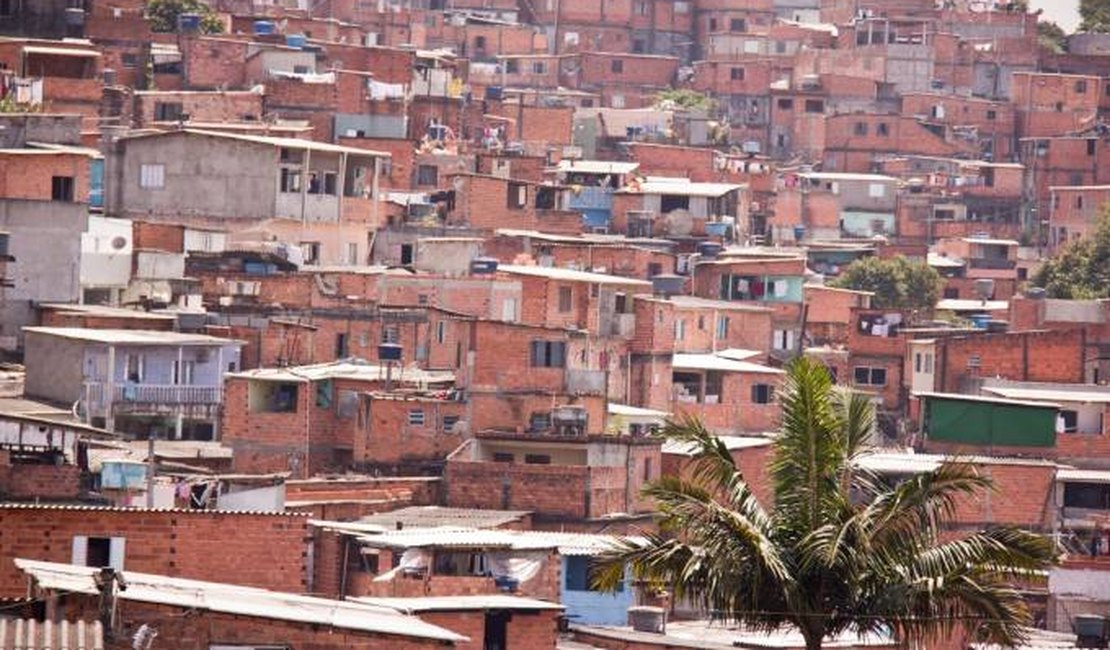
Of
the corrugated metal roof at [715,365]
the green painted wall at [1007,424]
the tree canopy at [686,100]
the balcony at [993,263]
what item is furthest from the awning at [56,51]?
the tree canopy at [686,100]

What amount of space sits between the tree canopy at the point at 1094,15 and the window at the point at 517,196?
47.6 metres

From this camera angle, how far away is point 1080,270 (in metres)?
89.2

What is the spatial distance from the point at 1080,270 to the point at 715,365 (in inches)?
936

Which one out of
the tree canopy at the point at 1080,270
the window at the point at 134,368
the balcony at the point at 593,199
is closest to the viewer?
the window at the point at 134,368

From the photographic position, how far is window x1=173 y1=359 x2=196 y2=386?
5428 cm

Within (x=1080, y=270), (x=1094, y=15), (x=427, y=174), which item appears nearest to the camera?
(x=427, y=174)

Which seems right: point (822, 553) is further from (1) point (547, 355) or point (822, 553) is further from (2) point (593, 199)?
(2) point (593, 199)

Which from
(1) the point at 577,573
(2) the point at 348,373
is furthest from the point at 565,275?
(1) the point at 577,573

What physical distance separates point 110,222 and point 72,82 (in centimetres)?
1324

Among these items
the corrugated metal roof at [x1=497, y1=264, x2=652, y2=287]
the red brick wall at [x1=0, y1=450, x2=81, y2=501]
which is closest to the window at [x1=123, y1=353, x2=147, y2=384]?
the red brick wall at [x1=0, y1=450, x2=81, y2=501]

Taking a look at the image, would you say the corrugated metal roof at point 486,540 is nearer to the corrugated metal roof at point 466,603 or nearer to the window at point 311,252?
the corrugated metal roof at point 466,603

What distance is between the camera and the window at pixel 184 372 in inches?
2137

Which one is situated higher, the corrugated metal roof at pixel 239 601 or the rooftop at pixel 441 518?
the corrugated metal roof at pixel 239 601

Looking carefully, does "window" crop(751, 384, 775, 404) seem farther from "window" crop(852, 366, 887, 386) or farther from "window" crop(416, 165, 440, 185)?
"window" crop(416, 165, 440, 185)
